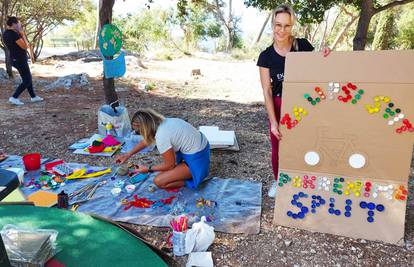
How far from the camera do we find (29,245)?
1.22 meters

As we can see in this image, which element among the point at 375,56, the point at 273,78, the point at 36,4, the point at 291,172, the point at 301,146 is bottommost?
the point at 291,172

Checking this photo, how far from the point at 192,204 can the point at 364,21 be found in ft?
11.7

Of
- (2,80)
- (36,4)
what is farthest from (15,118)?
(36,4)

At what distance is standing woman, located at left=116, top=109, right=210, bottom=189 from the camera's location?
2645 millimetres

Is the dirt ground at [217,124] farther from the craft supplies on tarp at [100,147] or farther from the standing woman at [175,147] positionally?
the standing woman at [175,147]

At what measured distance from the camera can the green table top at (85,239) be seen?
1.28 meters

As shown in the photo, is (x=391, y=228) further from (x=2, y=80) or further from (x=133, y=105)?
(x=2, y=80)

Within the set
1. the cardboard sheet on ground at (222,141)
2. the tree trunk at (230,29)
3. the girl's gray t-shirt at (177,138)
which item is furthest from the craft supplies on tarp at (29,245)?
the tree trunk at (230,29)

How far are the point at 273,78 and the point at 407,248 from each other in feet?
4.63

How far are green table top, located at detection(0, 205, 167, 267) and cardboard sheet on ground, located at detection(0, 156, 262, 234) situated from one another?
3.20ft

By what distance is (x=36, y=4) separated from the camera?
11.6m

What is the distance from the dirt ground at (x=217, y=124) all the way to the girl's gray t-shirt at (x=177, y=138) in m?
0.53

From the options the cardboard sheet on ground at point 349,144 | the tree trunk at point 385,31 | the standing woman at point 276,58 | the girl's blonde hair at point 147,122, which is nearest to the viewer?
the cardboard sheet on ground at point 349,144

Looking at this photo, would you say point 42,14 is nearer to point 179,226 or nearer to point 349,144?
point 179,226
